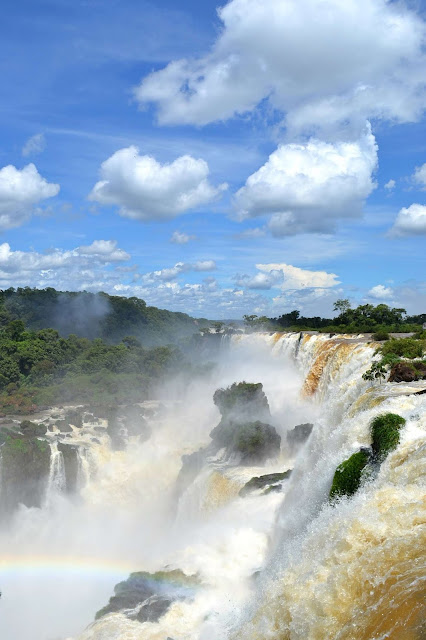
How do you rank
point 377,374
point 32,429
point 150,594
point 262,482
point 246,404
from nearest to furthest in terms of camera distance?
1. point 150,594
2. point 377,374
3. point 262,482
4. point 246,404
5. point 32,429

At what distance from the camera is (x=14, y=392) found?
42188 mm

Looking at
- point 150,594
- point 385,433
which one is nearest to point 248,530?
point 150,594

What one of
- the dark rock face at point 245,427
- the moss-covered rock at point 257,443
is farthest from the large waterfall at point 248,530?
the dark rock face at point 245,427

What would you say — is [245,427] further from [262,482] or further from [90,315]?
[90,315]

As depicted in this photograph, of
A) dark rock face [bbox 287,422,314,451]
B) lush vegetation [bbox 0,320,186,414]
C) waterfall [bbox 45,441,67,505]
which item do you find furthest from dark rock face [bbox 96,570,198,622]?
lush vegetation [bbox 0,320,186,414]

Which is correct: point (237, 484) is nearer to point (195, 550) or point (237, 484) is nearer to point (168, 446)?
point (195, 550)

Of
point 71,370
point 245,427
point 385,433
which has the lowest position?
point 245,427

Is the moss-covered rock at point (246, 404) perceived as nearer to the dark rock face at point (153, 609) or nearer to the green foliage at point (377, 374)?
the green foliage at point (377, 374)

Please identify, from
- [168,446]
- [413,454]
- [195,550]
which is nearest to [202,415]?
[168,446]

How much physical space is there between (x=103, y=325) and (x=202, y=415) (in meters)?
58.3

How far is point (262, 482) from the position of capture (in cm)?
1934

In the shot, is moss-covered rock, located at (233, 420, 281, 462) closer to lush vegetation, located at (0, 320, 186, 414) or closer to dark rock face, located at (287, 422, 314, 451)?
dark rock face, located at (287, 422, 314, 451)

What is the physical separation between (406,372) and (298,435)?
25.8 ft

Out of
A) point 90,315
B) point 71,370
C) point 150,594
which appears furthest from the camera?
point 90,315
